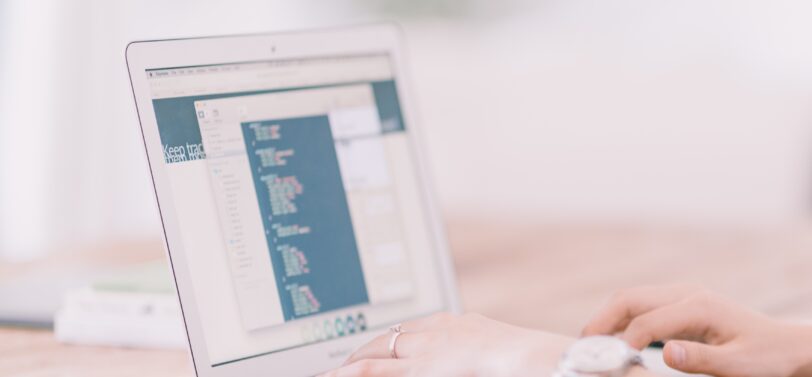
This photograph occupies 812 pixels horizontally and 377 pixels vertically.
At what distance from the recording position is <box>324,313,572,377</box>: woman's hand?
819 mm

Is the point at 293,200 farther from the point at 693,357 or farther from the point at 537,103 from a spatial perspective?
the point at 537,103

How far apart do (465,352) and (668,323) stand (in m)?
0.25

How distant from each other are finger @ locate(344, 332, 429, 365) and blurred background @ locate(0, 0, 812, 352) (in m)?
1.27

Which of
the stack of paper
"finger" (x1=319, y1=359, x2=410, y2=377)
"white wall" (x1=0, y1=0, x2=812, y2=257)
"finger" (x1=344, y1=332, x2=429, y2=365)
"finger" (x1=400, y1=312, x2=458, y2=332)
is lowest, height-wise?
"finger" (x1=319, y1=359, x2=410, y2=377)

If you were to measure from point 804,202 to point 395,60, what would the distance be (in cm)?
259

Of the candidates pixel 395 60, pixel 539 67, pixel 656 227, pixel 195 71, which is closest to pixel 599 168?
pixel 539 67

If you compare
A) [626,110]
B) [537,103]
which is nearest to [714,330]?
[626,110]

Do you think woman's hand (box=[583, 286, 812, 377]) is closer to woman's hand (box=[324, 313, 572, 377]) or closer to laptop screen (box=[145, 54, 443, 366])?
woman's hand (box=[324, 313, 572, 377])

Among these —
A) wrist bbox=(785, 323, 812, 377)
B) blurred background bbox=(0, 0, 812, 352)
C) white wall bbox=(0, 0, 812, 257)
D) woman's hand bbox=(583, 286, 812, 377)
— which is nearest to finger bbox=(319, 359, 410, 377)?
woman's hand bbox=(583, 286, 812, 377)

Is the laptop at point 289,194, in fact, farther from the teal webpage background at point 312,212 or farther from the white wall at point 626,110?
the white wall at point 626,110

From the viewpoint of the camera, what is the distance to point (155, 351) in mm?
1123

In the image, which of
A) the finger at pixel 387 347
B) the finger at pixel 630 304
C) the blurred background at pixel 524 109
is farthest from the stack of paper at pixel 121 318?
the blurred background at pixel 524 109

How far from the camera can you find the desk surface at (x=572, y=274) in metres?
1.09

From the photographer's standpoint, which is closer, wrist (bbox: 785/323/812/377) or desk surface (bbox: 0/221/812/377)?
wrist (bbox: 785/323/812/377)
